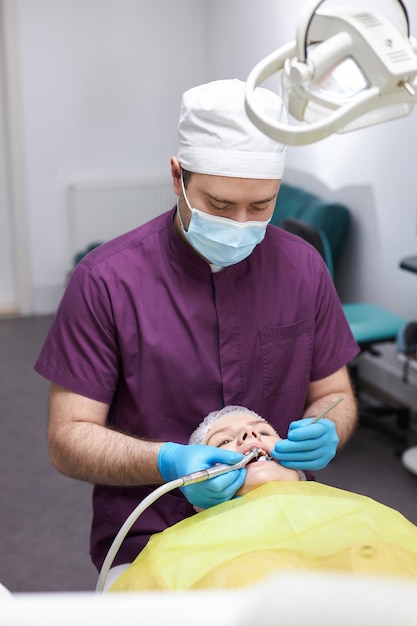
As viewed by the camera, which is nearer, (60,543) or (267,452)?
(267,452)

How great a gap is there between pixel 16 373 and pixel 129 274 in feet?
9.33

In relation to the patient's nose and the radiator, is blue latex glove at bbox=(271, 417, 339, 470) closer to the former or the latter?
the patient's nose

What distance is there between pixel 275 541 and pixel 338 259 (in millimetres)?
2787

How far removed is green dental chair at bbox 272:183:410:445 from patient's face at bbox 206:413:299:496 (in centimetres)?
170

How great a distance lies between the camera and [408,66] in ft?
2.57

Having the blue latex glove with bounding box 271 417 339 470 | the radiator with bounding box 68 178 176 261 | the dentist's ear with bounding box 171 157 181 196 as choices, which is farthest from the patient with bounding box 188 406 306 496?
the radiator with bounding box 68 178 176 261

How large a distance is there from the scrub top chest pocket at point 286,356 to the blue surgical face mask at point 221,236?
0.18 metres

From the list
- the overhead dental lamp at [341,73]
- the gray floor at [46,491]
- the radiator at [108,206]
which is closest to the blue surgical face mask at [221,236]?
the overhead dental lamp at [341,73]

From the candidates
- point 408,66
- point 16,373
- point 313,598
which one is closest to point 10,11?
point 16,373

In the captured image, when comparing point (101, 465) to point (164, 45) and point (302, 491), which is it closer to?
point (302, 491)

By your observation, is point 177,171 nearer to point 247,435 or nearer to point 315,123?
point 247,435

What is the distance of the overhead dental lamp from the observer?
792 millimetres

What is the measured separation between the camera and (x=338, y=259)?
4031 millimetres

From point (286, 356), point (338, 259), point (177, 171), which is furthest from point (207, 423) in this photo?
point (338, 259)
